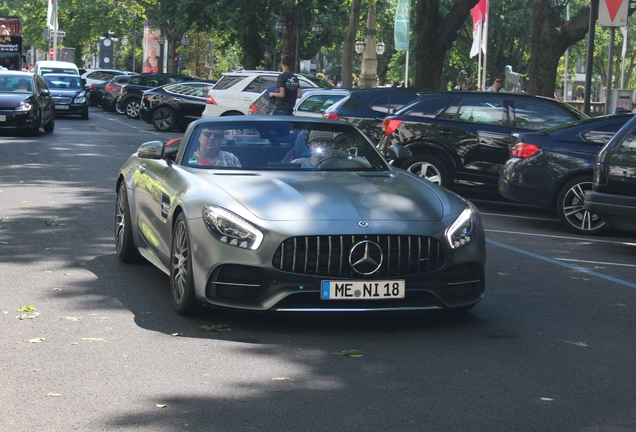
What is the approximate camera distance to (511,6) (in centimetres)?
6644

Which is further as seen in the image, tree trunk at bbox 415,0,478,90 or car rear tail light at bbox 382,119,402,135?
tree trunk at bbox 415,0,478,90

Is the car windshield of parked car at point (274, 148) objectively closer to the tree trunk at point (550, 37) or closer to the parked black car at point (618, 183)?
the parked black car at point (618, 183)

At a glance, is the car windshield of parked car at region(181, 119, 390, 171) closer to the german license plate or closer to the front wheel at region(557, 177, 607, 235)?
the german license plate

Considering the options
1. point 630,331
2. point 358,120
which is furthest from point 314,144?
point 358,120

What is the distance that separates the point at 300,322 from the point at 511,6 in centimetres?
6227

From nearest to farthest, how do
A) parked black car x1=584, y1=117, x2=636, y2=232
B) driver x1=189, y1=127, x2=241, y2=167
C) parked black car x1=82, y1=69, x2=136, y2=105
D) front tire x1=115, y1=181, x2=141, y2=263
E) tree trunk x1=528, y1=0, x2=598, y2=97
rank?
driver x1=189, y1=127, x2=241, y2=167, front tire x1=115, y1=181, x2=141, y2=263, parked black car x1=584, y1=117, x2=636, y2=232, tree trunk x1=528, y1=0, x2=598, y2=97, parked black car x1=82, y1=69, x2=136, y2=105

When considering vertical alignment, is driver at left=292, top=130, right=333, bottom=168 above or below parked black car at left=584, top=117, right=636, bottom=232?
above

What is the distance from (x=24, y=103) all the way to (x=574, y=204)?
15977 millimetres

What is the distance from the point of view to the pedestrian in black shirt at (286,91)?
18078mm

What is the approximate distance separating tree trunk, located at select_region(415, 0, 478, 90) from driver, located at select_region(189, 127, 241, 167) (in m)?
19.7

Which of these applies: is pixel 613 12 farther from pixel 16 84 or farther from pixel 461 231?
pixel 16 84

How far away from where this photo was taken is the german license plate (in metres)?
6.36

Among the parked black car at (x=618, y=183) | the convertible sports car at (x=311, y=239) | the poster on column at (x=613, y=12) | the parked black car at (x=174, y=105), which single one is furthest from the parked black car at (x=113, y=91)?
the convertible sports car at (x=311, y=239)

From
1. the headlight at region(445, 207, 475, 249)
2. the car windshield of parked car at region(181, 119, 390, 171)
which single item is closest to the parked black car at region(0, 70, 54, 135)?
the car windshield of parked car at region(181, 119, 390, 171)
